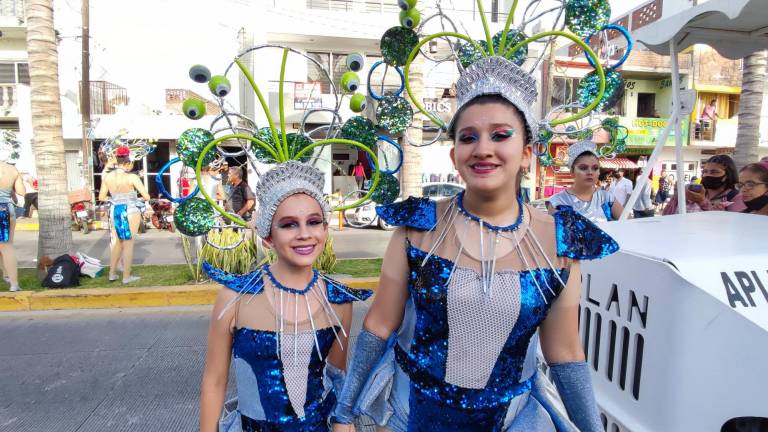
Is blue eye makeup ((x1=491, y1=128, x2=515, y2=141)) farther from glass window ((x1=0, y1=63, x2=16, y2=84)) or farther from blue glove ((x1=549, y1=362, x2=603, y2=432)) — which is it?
glass window ((x1=0, y1=63, x2=16, y2=84))

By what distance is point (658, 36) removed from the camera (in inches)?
123

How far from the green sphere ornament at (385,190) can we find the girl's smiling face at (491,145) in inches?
28.0

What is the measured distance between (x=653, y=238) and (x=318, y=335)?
1.70 meters

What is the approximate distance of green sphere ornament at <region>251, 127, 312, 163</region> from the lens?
1951 millimetres

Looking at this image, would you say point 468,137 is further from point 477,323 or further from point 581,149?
point 581,149

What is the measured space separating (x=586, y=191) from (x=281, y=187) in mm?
A: 3263

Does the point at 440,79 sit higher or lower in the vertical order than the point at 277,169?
higher

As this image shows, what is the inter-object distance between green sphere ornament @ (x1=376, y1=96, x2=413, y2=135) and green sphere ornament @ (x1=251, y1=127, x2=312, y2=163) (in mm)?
375

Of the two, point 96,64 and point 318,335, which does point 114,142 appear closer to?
point 318,335

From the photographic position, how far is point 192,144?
1.89m

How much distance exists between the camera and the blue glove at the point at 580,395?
57.7 inches

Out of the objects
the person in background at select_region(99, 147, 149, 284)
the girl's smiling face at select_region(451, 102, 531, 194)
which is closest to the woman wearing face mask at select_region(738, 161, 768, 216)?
the girl's smiling face at select_region(451, 102, 531, 194)

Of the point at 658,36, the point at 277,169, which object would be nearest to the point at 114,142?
the point at 277,169

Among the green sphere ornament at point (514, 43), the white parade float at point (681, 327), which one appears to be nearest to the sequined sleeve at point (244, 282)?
the green sphere ornament at point (514, 43)
